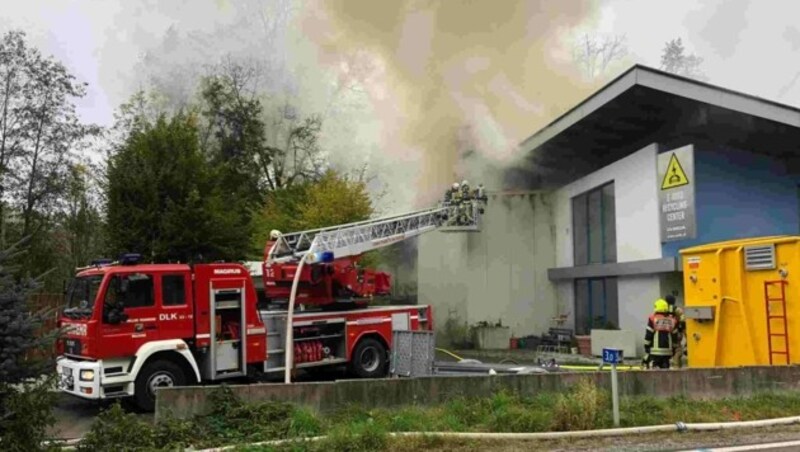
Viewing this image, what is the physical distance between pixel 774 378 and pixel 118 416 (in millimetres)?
7832

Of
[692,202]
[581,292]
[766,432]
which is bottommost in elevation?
[766,432]

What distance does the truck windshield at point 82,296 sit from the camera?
10258 mm

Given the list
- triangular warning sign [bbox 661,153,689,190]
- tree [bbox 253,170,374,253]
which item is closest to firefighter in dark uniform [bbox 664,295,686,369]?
triangular warning sign [bbox 661,153,689,190]

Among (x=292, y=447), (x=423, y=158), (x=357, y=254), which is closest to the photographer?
(x=292, y=447)

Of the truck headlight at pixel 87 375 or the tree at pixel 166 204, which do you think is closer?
the truck headlight at pixel 87 375

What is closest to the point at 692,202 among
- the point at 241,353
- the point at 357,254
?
the point at 357,254

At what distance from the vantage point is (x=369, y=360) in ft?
43.9

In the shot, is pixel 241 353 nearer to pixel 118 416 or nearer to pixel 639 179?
pixel 118 416

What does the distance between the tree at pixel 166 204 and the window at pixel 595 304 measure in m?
9.69

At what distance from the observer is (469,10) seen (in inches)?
674

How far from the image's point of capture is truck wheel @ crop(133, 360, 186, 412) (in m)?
10.0

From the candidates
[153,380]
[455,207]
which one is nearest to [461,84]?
[455,207]

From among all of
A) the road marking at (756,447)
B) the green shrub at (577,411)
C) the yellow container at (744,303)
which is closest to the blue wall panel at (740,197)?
the yellow container at (744,303)

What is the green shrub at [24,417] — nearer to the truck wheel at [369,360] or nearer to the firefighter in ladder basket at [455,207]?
the truck wheel at [369,360]
